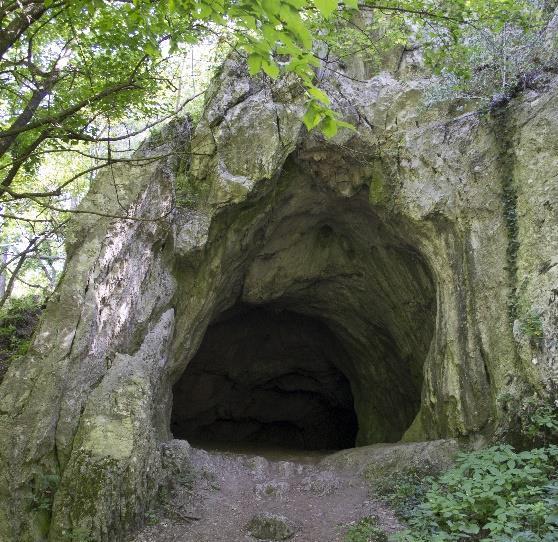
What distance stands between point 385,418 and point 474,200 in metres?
6.06

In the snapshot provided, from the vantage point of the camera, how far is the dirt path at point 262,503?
5.32m

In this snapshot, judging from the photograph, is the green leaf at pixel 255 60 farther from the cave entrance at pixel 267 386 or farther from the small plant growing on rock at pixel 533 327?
the cave entrance at pixel 267 386

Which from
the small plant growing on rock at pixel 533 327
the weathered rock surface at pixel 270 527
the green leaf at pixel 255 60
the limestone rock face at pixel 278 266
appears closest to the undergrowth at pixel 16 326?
the limestone rock face at pixel 278 266

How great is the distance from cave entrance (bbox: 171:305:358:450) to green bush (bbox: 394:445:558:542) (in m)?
7.03

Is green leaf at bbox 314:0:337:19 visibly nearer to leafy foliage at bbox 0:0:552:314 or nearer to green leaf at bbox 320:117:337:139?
leafy foliage at bbox 0:0:552:314

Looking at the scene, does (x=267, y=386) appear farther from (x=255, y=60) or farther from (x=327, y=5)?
(x=327, y=5)

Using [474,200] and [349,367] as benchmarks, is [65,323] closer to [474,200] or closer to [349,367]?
[474,200]

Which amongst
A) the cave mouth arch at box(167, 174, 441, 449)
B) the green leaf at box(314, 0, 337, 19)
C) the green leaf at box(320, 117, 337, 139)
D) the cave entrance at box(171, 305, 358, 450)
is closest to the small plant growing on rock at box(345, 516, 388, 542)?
the cave mouth arch at box(167, 174, 441, 449)

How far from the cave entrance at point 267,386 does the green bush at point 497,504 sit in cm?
703

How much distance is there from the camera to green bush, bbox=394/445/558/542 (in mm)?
3734

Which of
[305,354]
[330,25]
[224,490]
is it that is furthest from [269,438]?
[330,25]

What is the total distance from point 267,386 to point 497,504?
9.92 m

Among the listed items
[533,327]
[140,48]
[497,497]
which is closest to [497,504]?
[497,497]

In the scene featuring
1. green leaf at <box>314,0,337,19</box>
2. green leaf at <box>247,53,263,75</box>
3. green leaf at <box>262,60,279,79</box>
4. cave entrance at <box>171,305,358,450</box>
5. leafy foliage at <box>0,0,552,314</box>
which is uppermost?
leafy foliage at <box>0,0,552,314</box>
